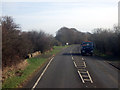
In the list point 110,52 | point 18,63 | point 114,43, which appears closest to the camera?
point 18,63

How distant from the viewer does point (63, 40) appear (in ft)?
345

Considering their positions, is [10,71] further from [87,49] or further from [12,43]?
[87,49]

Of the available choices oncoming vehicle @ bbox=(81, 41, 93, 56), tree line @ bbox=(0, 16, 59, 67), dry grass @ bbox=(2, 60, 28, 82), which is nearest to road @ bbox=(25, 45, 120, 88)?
dry grass @ bbox=(2, 60, 28, 82)

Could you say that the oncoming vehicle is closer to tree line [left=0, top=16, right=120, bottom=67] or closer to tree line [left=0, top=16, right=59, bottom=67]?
tree line [left=0, top=16, right=120, bottom=67]

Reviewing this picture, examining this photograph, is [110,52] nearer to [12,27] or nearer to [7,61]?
→ [12,27]

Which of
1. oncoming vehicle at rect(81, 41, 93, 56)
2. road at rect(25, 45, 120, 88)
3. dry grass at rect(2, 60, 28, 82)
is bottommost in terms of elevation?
road at rect(25, 45, 120, 88)

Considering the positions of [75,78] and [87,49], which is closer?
[75,78]

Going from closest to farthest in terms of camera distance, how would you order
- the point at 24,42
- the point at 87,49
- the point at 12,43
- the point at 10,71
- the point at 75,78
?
the point at 75,78 → the point at 10,71 → the point at 12,43 → the point at 24,42 → the point at 87,49

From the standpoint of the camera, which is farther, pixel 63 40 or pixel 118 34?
pixel 63 40

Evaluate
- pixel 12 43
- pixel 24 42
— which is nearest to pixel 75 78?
pixel 12 43

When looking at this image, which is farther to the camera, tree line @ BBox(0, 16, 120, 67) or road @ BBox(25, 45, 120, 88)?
tree line @ BBox(0, 16, 120, 67)

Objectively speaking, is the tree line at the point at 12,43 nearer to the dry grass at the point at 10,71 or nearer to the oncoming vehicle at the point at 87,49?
the dry grass at the point at 10,71

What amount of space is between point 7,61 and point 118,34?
19.6 meters

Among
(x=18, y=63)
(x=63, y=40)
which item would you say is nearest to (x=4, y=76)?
(x=18, y=63)
